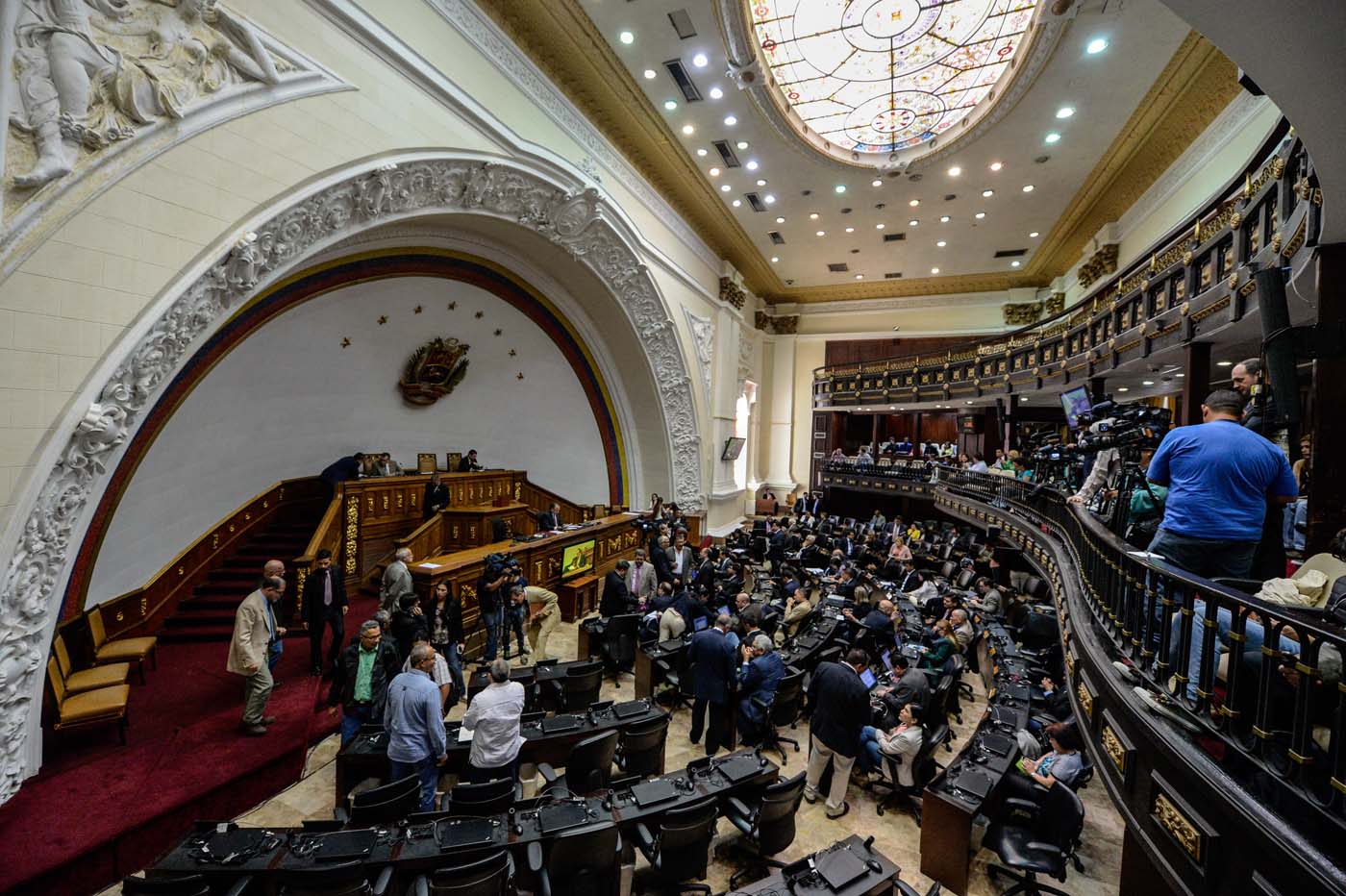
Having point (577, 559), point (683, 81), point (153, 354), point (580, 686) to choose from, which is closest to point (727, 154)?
point (683, 81)

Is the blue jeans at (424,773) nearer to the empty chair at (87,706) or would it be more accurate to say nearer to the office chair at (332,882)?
the office chair at (332,882)

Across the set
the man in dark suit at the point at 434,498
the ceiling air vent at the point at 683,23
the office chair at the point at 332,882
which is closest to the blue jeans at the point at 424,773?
the office chair at the point at 332,882

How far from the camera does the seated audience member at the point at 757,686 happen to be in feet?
18.0

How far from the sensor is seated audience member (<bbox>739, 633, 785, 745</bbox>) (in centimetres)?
548

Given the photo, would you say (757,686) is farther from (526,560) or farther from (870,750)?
(526,560)

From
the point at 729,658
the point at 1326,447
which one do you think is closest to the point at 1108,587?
the point at 1326,447

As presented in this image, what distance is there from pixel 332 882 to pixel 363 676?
191 cm

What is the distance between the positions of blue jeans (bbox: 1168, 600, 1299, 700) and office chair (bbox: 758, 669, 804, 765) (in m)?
3.65

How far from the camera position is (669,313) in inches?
508

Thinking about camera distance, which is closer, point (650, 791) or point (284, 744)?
point (650, 791)

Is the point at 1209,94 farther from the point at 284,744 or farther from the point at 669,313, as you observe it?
the point at 284,744

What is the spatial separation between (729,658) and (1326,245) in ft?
16.2

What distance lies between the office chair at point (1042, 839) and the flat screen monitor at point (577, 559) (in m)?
6.93

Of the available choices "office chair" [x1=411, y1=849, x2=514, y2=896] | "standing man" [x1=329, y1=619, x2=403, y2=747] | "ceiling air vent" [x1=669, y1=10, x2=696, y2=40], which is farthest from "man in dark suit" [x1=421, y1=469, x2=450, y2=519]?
"ceiling air vent" [x1=669, y1=10, x2=696, y2=40]
